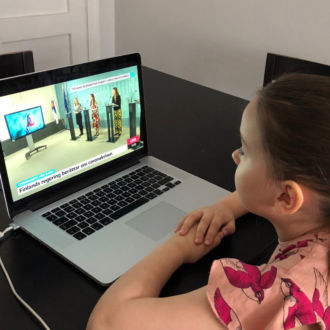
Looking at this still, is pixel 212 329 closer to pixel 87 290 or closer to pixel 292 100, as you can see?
pixel 87 290

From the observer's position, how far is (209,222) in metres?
0.87

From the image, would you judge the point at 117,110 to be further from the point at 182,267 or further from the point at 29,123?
the point at 182,267

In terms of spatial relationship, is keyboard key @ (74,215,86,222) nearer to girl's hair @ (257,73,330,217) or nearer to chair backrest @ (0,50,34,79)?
girl's hair @ (257,73,330,217)

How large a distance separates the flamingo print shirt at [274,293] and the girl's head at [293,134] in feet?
0.32

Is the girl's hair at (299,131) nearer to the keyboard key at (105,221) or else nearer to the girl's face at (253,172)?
the girl's face at (253,172)

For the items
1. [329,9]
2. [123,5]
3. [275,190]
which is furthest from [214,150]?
[123,5]

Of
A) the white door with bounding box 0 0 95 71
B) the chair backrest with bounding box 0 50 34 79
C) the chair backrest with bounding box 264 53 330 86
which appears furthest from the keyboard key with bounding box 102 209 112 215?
the white door with bounding box 0 0 95 71

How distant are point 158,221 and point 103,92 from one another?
13.3 inches

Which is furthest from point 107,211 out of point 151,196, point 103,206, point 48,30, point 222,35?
point 48,30

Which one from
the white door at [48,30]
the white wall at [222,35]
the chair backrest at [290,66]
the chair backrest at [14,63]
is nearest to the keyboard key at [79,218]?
the chair backrest at [14,63]


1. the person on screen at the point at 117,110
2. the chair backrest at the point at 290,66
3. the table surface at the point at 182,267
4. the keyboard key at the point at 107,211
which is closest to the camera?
the table surface at the point at 182,267

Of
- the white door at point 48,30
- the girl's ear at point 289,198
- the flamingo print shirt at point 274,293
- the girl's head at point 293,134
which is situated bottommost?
the white door at point 48,30

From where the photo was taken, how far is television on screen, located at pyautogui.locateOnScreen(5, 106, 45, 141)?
805 mm

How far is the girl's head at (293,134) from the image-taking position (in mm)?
563
